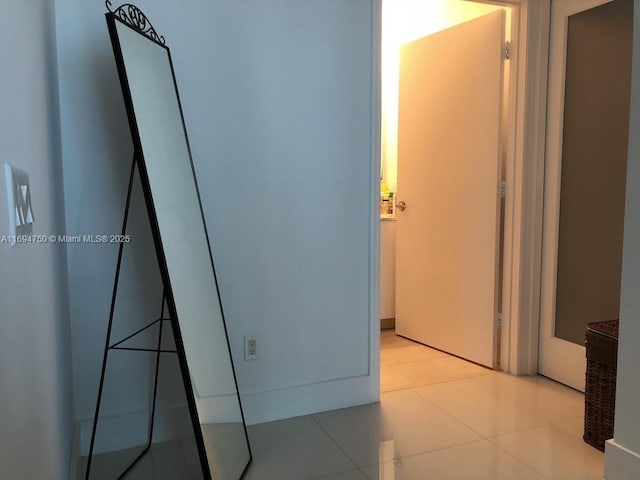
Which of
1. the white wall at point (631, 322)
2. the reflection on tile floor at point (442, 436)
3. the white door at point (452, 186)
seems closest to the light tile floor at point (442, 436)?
the reflection on tile floor at point (442, 436)

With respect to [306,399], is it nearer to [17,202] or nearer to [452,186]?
[452,186]

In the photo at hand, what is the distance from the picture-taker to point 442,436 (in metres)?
2.38

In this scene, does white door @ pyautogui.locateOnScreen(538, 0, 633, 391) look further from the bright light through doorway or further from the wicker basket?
the bright light through doorway

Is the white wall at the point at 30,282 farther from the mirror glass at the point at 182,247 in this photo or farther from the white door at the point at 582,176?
the white door at the point at 582,176

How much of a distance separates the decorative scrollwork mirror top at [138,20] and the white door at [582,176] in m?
2.13

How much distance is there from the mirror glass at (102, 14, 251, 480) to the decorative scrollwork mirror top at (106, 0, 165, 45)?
0.08 metres

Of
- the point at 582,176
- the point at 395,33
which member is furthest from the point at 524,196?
the point at 395,33

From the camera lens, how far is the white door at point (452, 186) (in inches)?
123

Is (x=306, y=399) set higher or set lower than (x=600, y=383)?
lower

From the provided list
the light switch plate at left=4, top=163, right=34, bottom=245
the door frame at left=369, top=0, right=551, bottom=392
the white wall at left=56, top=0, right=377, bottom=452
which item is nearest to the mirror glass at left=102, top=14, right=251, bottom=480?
the white wall at left=56, top=0, right=377, bottom=452

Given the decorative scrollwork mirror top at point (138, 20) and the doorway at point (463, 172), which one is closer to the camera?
the decorative scrollwork mirror top at point (138, 20)

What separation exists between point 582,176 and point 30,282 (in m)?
2.73

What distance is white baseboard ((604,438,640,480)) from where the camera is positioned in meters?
1.89

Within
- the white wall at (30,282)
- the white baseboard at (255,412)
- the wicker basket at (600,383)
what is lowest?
the white baseboard at (255,412)
